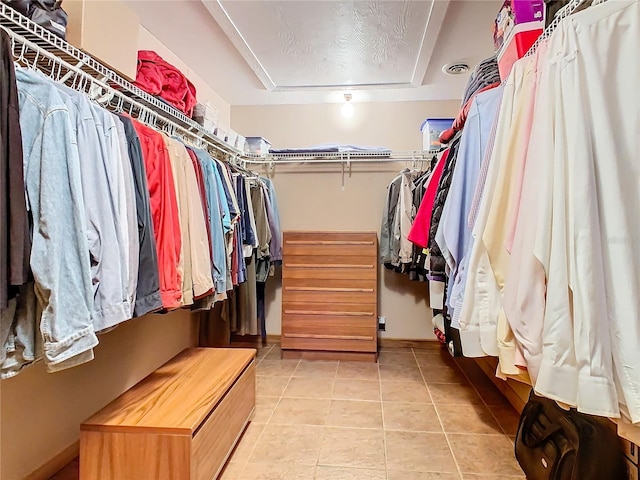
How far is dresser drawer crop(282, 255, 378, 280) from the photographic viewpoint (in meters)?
2.93

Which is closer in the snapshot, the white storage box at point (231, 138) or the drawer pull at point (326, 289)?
the white storage box at point (231, 138)

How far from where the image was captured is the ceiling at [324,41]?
2020mm

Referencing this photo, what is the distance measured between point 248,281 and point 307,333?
2.07 ft

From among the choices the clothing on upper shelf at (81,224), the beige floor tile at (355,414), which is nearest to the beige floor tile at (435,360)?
the beige floor tile at (355,414)

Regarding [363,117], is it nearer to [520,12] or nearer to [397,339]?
[397,339]

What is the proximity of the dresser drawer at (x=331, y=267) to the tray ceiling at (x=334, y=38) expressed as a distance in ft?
4.59

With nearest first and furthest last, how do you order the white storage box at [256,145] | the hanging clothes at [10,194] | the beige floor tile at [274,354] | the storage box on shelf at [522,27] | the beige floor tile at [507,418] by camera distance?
the hanging clothes at [10,194]
the storage box on shelf at [522,27]
the beige floor tile at [507,418]
the beige floor tile at [274,354]
the white storage box at [256,145]

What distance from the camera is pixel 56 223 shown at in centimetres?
88

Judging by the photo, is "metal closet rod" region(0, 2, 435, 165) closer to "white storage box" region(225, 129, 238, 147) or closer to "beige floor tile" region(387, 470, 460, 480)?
"white storage box" region(225, 129, 238, 147)

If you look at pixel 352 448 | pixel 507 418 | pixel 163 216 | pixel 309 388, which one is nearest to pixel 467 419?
pixel 507 418

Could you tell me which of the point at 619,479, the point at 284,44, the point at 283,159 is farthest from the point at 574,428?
the point at 283,159

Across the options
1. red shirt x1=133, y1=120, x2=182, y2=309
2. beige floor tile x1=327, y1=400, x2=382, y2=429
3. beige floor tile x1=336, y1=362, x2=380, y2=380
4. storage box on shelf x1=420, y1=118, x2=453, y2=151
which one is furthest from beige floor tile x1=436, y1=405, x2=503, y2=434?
storage box on shelf x1=420, y1=118, x2=453, y2=151

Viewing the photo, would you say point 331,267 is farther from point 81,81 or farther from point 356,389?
point 81,81

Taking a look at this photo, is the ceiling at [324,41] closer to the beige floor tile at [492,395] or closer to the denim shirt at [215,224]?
the denim shirt at [215,224]
